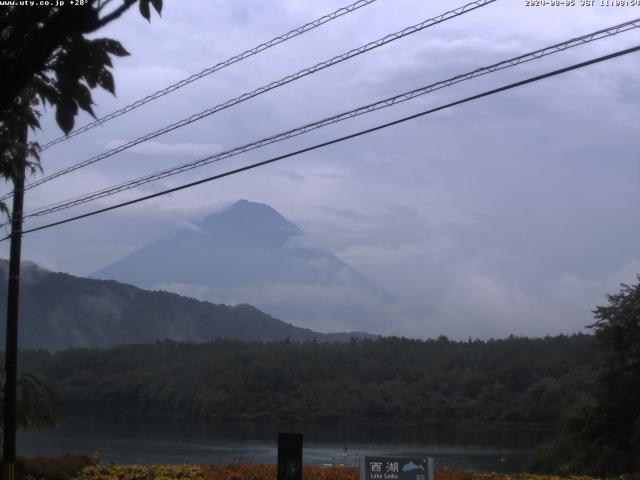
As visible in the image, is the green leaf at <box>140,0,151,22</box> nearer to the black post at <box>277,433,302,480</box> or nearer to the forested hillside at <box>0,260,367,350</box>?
the black post at <box>277,433,302,480</box>

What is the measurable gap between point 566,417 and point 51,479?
15660 mm

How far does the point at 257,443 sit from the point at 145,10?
3623cm

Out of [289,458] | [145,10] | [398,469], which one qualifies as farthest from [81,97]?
[398,469]

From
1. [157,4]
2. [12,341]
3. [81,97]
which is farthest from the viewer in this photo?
[12,341]

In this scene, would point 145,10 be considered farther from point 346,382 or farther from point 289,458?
point 346,382

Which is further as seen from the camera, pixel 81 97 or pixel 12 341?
pixel 12 341

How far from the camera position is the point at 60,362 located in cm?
5662

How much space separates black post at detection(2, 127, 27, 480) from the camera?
15.0 m

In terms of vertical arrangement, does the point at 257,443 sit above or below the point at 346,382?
below

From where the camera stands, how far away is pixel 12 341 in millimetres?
15797

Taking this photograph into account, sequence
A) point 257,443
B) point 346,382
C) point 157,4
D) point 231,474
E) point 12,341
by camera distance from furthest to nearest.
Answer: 1. point 346,382
2. point 257,443
3. point 12,341
4. point 231,474
5. point 157,4

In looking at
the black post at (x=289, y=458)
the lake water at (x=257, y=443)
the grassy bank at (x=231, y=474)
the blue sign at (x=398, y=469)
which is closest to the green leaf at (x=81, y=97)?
the black post at (x=289, y=458)

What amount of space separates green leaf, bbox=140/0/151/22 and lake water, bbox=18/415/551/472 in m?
20.6

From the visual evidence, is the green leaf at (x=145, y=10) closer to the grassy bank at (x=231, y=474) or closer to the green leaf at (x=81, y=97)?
the green leaf at (x=81, y=97)
